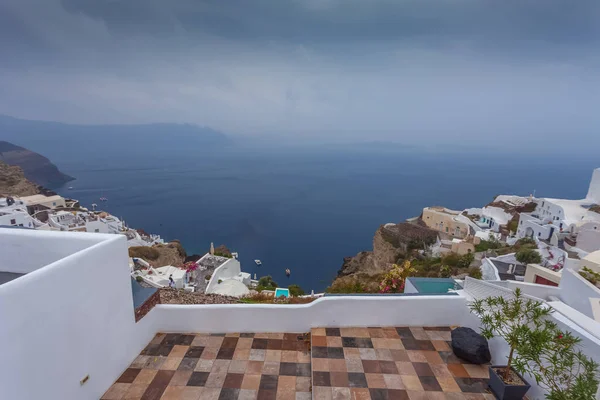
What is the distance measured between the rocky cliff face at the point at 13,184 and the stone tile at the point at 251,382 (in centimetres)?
5546

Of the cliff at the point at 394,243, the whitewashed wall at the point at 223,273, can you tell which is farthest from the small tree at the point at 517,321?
the cliff at the point at 394,243

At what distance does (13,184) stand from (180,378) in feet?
195

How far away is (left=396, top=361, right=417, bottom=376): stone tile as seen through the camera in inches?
149

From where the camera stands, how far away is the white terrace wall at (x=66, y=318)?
239 cm

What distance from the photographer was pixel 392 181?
108688 mm

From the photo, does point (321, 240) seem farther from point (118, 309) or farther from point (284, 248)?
point (118, 309)

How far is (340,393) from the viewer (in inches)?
135

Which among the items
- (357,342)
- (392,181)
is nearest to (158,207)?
(357,342)

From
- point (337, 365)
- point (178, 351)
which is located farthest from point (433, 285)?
point (178, 351)

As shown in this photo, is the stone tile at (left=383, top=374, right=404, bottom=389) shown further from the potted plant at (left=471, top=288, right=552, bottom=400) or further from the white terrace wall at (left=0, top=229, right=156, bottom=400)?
the white terrace wall at (left=0, top=229, right=156, bottom=400)

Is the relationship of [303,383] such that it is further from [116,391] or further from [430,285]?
[430,285]

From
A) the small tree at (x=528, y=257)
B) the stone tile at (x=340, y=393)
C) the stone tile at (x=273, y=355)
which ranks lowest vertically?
the small tree at (x=528, y=257)

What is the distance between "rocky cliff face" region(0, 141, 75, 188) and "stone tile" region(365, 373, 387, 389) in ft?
348

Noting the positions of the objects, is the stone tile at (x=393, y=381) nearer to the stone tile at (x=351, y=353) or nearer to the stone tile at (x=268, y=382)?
the stone tile at (x=351, y=353)
